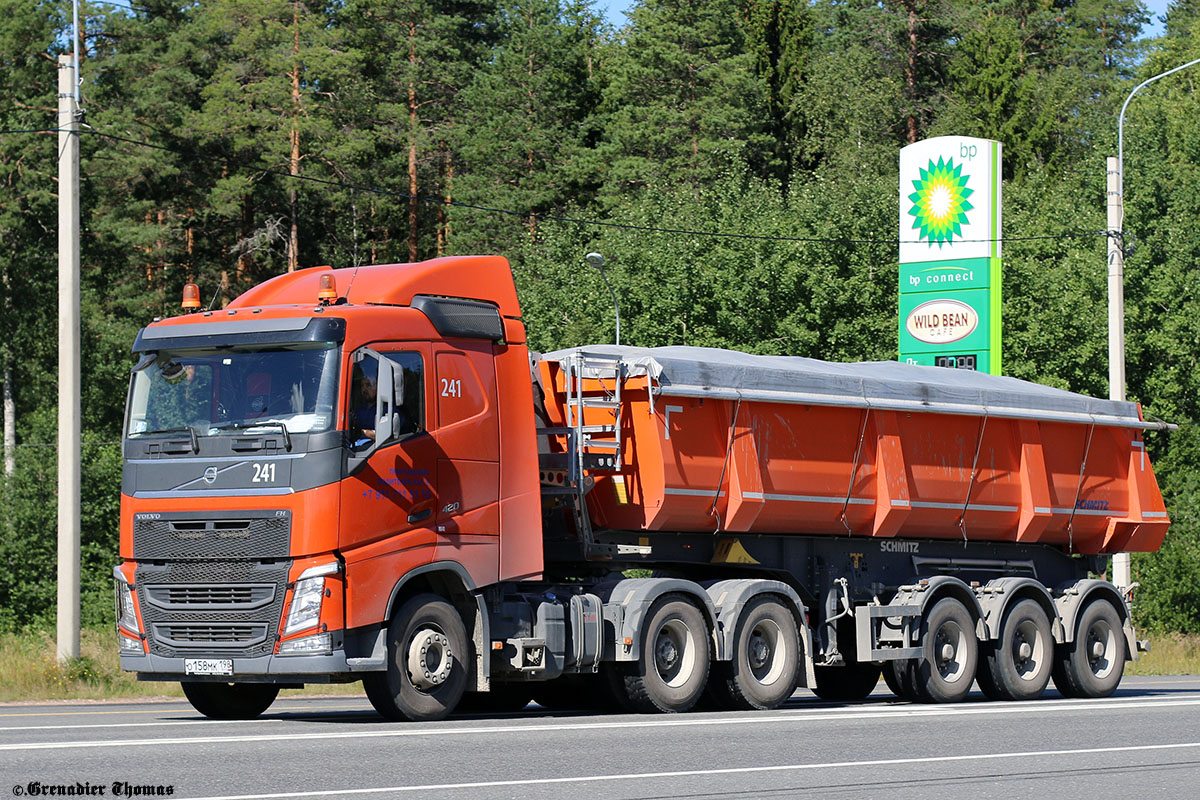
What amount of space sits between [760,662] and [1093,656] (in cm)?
544

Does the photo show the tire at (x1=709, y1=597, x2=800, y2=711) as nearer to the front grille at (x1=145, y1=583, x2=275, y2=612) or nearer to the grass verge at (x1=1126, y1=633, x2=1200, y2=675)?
the front grille at (x1=145, y1=583, x2=275, y2=612)

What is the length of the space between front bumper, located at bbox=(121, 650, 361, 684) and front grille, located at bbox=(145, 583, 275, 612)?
40cm

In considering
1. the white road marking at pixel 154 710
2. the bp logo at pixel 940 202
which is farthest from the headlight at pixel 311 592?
the bp logo at pixel 940 202

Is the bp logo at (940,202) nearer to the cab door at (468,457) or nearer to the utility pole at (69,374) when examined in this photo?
the utility pole at (69,374)

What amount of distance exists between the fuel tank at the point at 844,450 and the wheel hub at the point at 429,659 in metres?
2.24

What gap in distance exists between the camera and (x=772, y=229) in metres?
49.8

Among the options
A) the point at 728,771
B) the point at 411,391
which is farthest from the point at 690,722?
the point at 728,771

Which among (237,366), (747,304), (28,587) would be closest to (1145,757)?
(237,366)

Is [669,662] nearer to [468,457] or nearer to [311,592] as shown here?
[468,457]

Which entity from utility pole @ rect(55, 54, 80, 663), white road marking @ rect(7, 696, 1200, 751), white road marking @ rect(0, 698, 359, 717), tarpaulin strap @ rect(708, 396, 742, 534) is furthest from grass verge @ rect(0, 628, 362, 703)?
white road marking @ rect(7, 696, 1200, 751)

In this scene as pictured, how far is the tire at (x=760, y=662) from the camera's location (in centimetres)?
1602

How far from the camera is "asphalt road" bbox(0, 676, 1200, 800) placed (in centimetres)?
940

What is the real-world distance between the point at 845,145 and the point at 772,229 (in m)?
18.1

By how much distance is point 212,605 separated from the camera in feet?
44.0
